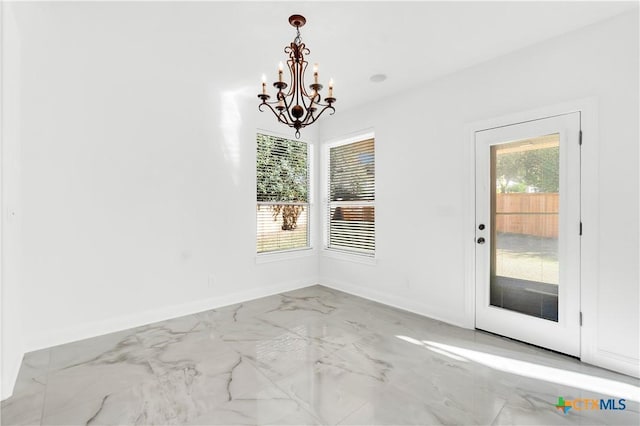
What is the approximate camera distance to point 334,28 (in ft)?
8.27

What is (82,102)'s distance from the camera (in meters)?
3.02

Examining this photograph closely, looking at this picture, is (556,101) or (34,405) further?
(556,101)

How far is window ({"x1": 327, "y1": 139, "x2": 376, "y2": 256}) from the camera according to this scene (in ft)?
14.4

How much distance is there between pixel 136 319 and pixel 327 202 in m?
2.95

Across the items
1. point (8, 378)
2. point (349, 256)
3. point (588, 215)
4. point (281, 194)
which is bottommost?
point (8, 378)

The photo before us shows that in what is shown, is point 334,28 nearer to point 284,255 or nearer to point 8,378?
point 284,255

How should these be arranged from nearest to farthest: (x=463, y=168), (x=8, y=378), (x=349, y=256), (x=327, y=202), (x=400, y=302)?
(x=8, y=378)
(x=463, y=168)
(x=400, y=302)
(x=349, y=256)
(x=327, y=202)

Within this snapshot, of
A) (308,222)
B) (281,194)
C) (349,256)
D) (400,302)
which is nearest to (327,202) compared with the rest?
(308,222)

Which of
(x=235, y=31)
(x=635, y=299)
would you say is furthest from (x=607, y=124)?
(x=235, y=31)

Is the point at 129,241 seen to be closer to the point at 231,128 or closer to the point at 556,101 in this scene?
the point at 231,128

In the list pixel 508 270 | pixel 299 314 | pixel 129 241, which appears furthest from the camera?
pixel 299 314

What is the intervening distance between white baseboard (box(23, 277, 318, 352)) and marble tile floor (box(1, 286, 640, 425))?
0.10 metres

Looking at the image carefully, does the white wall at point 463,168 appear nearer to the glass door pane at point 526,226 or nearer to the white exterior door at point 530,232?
the white exterior door at point 530,232

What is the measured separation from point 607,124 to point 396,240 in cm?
224
